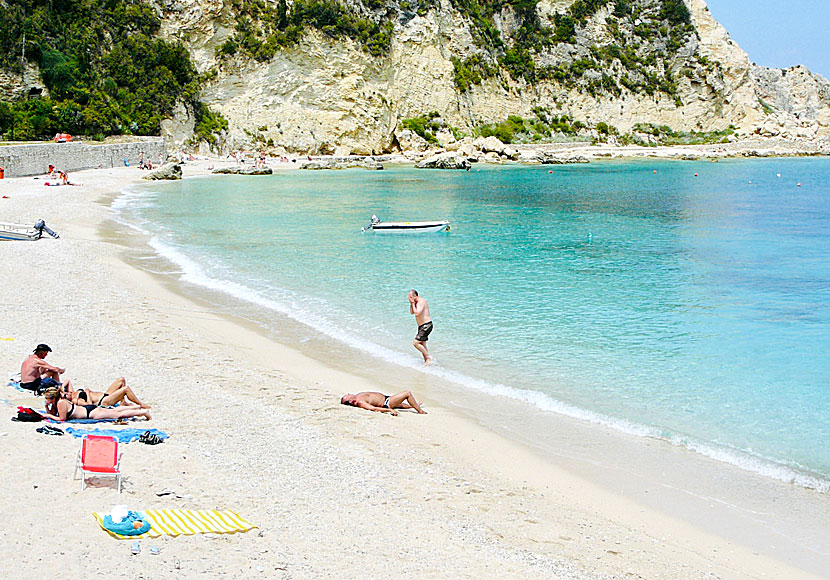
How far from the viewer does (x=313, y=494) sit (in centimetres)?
616

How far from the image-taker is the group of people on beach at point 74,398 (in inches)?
294

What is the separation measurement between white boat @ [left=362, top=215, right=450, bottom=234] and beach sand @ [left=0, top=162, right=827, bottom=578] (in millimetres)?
16639

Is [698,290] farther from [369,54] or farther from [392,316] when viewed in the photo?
[369,54]

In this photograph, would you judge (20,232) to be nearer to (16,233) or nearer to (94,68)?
(16,233)

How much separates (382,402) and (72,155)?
152 feet

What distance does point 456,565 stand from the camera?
16.7 ft

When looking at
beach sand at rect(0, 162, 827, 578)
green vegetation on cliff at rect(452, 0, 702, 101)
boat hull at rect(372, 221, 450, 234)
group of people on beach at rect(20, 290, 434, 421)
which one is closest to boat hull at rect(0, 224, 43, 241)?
beach sand at rect(0, 162, 827, 578)

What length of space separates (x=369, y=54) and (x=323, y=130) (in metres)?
10.4

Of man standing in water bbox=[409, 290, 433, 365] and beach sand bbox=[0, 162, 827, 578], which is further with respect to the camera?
man standing in water bbox=[409, 290, 433, 365]

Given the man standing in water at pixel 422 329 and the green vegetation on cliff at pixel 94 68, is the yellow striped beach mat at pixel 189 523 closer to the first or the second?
the man standing in water at pixel 422 329

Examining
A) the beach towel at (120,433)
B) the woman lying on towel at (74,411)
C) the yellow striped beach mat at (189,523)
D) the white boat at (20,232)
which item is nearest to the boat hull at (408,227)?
the white boat at (20,232)

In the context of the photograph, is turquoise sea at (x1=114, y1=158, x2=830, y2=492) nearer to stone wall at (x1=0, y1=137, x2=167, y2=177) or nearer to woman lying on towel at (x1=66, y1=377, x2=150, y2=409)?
woman lying on towel at (x1=66, y1=377, x2=150, y2=409)

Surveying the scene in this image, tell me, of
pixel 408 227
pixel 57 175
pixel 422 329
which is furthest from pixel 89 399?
pixel 57 175

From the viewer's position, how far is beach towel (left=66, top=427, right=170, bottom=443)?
702cm
